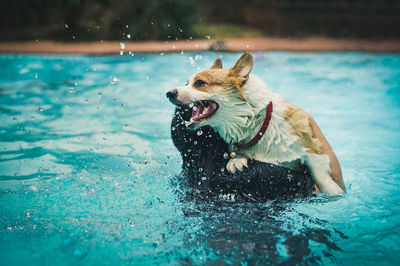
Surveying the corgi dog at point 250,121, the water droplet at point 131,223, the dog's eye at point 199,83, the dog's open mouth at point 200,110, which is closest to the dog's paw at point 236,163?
the corgi dog at point 250,121

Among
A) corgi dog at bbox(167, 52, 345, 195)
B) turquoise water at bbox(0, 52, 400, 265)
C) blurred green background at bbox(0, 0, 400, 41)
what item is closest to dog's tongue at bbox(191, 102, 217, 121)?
corgi dog at bbox(167, 52, 345, 195)

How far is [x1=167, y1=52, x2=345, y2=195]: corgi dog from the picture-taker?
235cm

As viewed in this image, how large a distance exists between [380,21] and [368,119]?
697 cm

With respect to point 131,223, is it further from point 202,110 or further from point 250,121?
point 250,121

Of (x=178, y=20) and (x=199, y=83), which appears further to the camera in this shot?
(x=178, y=20)

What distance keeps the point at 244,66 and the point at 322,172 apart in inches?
32.0

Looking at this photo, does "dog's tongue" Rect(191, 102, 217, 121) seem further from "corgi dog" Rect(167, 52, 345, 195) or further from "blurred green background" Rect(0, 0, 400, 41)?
"blurred green background" Rect(0, 0, 400, 41)

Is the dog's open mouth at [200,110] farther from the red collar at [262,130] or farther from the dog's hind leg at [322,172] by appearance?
the dog's hind leg at [322,172]

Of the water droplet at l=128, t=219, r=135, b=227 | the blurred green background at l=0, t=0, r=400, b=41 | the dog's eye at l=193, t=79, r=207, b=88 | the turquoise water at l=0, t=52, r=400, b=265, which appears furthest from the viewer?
the blurred green background at l=0, t=0, r=400, b=41

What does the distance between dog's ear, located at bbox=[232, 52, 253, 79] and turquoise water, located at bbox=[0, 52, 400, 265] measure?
2.78ft

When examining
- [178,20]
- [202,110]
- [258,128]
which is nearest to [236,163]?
[258,128]

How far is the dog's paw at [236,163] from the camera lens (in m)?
2.38

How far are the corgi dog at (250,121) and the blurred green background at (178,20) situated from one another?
8521mm

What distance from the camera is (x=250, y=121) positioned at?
2.35 metres
